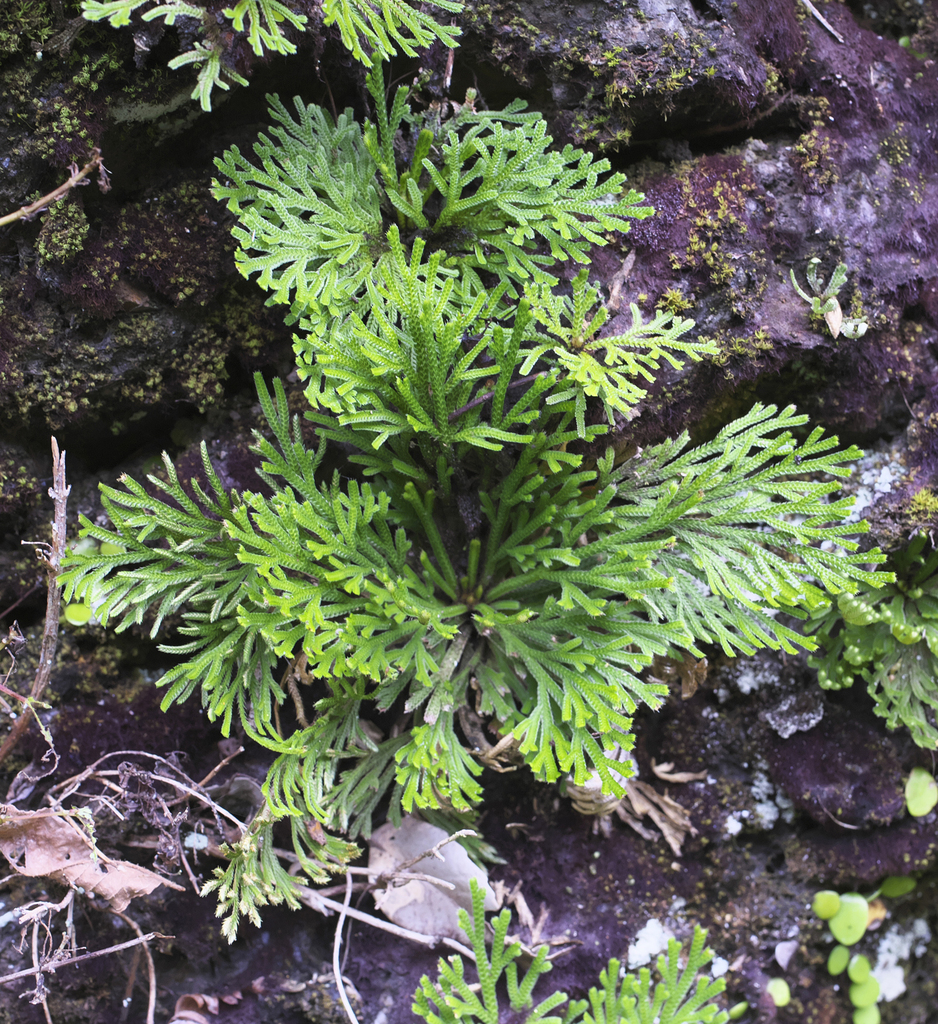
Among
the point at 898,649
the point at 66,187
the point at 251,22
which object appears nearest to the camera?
the point at 251,22

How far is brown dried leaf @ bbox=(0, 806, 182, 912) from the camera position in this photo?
1.84 meters

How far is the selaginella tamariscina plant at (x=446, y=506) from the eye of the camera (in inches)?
67.7

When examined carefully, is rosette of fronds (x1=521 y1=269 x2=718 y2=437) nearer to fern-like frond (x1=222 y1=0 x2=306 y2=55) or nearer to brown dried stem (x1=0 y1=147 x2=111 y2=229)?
fern-like frond (x1=222 y1=0 x2=306 y2=55)

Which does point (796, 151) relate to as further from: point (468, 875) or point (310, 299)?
point (468, 875)

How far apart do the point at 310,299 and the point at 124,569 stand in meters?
0.91

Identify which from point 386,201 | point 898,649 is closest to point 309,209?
point 386,201

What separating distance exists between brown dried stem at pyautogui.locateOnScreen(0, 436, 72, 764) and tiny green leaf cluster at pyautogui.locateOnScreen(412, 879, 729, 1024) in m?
1.25

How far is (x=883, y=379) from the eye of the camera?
7.43 ft

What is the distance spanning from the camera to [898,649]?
2318 mm

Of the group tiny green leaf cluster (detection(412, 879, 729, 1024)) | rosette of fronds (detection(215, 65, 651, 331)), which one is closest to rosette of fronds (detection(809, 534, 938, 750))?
tiny green leaf cluster (detection(412, 879, 729, 1024))

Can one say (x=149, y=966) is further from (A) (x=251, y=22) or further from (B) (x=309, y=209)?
(A) (x=251, y=22)

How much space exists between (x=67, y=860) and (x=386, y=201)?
6.41ft

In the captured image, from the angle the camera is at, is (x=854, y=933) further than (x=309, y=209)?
Yes

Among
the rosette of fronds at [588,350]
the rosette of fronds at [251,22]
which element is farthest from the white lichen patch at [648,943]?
the rosette of fronds at [251,22]
